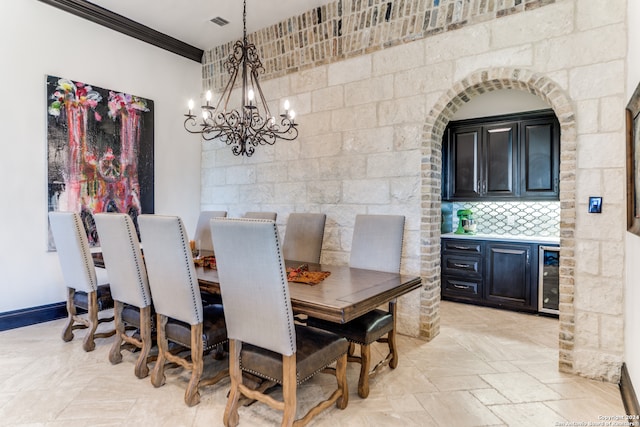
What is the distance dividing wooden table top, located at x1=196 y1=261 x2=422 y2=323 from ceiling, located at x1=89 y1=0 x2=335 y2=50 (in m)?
2.86

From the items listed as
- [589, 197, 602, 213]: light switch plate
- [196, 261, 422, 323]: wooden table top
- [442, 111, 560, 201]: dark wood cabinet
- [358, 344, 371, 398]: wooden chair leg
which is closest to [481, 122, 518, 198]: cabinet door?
[442, 111, 560, 201]: dark wood cabinet

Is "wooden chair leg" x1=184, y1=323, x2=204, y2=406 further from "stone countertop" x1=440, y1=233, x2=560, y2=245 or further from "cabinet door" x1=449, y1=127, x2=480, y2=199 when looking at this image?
"cabinet door" x1=449, y1=127, x2=480, y2=199

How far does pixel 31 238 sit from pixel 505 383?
431 centimetres

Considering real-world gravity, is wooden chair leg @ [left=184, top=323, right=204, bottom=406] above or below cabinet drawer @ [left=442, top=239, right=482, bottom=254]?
below

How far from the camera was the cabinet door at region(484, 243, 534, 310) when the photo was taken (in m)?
4.00

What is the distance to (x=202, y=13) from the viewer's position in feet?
13.2

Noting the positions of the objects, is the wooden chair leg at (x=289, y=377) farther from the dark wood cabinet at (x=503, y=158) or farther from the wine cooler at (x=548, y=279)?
the dark wood cabinet at (x=503, y=158)

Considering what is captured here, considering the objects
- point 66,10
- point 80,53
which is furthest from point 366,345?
point 66,10

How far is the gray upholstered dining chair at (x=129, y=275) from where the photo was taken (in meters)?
2.42

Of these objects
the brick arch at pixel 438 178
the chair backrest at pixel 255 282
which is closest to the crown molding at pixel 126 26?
the brick arch at pixel 438 178

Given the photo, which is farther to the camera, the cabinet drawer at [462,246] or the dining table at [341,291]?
the cabinet drawer at [462,246]

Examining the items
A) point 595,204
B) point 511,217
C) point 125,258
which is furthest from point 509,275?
point 125,258

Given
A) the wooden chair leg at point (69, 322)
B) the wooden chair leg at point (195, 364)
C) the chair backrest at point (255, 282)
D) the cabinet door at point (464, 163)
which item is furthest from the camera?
the cabinet door at point (464, 163)

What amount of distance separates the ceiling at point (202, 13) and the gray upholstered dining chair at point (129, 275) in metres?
2.57
